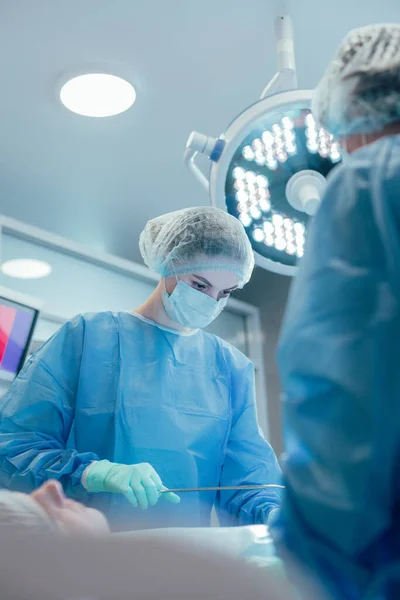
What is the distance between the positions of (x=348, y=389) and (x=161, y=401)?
1.03 m

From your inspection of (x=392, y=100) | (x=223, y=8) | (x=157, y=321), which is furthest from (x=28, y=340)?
(x=392, y=100)

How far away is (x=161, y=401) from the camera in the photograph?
1.68m

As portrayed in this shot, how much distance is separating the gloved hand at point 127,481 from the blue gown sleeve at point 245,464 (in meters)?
0.29

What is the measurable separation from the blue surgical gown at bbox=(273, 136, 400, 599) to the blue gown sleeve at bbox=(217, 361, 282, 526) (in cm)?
84

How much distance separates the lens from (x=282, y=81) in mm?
1589

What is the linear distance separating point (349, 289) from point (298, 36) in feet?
5.18

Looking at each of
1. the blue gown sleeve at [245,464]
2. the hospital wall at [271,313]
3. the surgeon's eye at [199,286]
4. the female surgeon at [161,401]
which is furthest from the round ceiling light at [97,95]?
the hospital wall at [271,313]

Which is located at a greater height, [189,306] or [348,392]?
[348,392]

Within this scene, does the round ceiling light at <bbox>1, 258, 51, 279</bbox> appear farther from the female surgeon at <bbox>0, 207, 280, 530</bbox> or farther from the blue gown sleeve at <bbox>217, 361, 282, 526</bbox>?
the blue gown sleeve at <bbox>217, 361, 282, 526</bbox>

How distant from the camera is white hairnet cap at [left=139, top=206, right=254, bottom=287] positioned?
1736 mm

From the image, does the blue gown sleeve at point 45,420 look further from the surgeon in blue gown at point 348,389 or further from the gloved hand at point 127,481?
the surgeon in blue gown at point 348,389

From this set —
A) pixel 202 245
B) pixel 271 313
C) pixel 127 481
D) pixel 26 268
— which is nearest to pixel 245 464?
pixel 127 481

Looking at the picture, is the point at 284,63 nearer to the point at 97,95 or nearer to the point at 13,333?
the point at 97,95

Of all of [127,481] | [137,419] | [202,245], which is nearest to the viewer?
[127,481]
